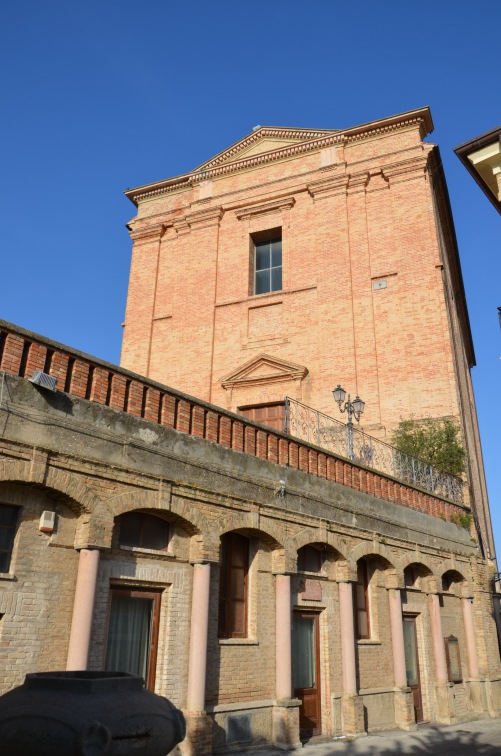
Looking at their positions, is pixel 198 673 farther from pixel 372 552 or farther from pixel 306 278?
pixel 306 278

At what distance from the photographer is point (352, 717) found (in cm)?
1102

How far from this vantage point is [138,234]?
81.5 ft

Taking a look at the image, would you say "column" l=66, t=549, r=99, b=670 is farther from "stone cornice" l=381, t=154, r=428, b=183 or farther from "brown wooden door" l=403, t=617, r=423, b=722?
"stone cornice" l=381, t=154, r=428, b=183

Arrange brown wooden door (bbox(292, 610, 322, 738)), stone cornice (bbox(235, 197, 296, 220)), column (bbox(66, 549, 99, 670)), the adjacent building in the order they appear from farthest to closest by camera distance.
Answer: stone cornice (bbox(235, 197, 296, 220)), the adjacent building, brown wooden door (bbox(292, 610, 322, 738)), column (bbox(66, 549, 99, 670))

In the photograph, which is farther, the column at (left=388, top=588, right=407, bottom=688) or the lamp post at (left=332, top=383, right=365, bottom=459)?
the lamp post at (left=332, top=383, right=365, bottom=459)

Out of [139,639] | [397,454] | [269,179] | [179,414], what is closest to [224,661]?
[139,639]

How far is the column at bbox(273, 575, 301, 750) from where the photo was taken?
9.51 m

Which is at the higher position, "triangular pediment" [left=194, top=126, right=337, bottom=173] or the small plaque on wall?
"triangular pediment" [left=194, top=126, right=337, bottom=173]

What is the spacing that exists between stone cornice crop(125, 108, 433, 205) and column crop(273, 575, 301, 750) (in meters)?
16.6

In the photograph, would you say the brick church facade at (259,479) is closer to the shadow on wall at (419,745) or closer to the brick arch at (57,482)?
the brick arch at (57,482)

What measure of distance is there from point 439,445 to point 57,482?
12.0 metres

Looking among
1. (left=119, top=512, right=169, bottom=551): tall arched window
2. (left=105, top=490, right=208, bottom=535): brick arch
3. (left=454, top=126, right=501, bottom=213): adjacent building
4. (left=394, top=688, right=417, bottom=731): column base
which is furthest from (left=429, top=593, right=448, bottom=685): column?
(left=454, top=126, right=501, bottom=213): adjacent building

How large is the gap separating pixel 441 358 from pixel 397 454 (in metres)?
3.58

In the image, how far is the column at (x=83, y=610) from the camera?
715 cm
